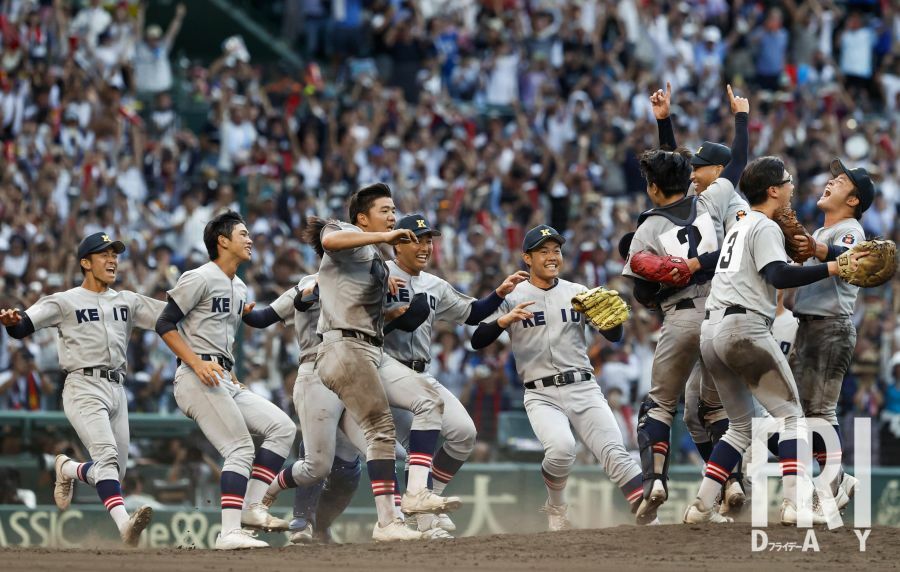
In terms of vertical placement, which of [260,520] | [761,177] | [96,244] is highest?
[761,177]

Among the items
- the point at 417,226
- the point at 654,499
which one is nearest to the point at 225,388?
the point at 417,226

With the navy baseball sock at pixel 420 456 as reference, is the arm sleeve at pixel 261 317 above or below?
above

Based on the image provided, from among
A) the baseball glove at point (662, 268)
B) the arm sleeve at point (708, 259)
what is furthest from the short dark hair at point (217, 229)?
the arm sleeve at point (708, 259)

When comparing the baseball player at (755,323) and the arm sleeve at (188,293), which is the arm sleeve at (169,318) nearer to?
the arm sleeve at (188,293)

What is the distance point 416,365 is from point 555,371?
2.91 feet

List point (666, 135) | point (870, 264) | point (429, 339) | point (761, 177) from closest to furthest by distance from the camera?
point (870, 264)
point (761, 177)
point (666, 135)
point (429, 339)

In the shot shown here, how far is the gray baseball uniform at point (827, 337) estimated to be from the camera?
326 inches

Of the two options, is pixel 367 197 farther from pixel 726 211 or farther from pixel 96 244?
pixel 726 211

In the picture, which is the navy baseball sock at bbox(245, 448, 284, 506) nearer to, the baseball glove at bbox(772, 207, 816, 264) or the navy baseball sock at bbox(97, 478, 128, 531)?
the navy baseball sock at bbox(97, 478, 128, 531)

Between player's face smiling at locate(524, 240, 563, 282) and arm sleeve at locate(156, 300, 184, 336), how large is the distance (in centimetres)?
223

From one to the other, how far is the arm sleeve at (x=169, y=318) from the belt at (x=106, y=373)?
74 centimetres

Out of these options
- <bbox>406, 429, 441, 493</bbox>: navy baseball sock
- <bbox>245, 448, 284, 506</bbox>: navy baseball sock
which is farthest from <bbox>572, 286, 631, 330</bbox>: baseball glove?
<bbox>245, 448, 284, 506</bbox>: navy baseball sock

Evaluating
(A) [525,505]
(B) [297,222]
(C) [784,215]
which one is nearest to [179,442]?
(A) [525,505]

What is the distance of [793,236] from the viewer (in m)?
8.16
